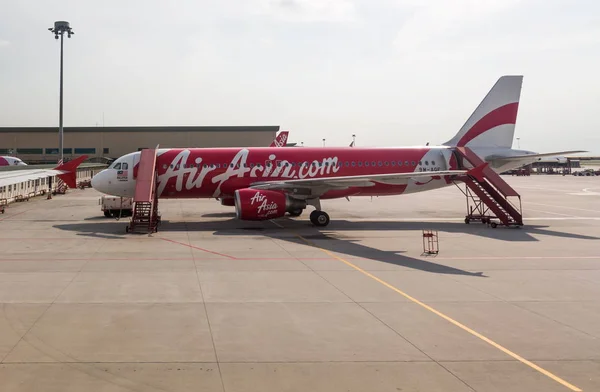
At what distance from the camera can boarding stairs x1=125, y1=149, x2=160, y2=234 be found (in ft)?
89.0

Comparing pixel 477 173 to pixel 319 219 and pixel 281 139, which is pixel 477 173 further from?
pixel 281 139

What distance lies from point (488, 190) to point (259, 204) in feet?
46.6

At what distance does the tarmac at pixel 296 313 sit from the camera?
884cm

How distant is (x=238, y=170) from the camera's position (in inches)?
1241

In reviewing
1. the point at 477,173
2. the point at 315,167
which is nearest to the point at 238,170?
the point at 315,167

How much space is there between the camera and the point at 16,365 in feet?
29.6

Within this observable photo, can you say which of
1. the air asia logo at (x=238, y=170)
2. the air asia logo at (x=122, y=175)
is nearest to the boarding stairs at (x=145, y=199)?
the air asia logo at (x=122, y=175)

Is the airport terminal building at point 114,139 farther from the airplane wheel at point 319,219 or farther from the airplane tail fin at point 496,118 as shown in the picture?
the airplane wheel at point 319,219

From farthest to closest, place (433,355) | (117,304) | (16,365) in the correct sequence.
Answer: (117,304), (433,355), (16,365)

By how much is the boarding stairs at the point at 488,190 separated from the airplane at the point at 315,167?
83 cm

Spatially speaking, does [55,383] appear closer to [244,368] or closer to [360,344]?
[244,368]

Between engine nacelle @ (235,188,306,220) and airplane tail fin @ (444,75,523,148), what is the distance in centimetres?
1414

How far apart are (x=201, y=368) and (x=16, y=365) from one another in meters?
3.17

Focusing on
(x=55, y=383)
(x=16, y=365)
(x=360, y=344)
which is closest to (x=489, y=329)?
(x=360, y=344)
